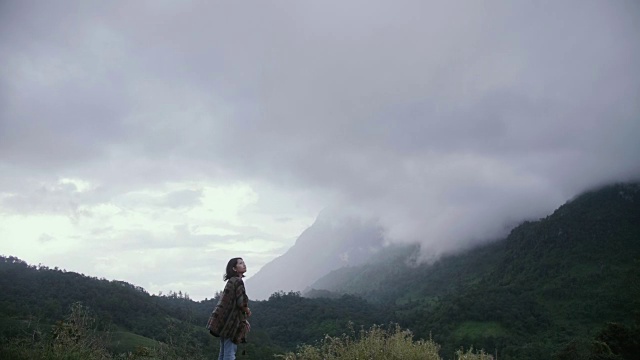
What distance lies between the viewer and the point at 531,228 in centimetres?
19588

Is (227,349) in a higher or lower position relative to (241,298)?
lower

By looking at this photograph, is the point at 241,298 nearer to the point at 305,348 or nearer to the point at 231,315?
the point at 231,315

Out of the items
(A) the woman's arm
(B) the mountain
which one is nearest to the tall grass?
(A) the woman's arm

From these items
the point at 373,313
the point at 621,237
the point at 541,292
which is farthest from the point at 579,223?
the point at 373,313

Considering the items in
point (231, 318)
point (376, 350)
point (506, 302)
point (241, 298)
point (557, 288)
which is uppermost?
point (241, 298)

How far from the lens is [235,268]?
6.76m

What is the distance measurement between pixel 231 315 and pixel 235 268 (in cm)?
66

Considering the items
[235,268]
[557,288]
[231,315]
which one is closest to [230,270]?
[235,268]

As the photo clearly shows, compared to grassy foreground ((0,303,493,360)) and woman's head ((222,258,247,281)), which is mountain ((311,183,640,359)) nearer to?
grassy foreground ((0,303,493,360))

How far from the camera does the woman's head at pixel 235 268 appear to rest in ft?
22.1

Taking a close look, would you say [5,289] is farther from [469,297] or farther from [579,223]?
[579,223]

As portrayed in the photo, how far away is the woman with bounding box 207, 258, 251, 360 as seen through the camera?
6547mm

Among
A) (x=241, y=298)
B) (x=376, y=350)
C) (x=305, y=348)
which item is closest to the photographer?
(x=241, y=298)

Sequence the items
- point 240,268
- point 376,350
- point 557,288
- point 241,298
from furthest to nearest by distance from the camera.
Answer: point 557,288
point 376,350
point 240,268
point 241,298
